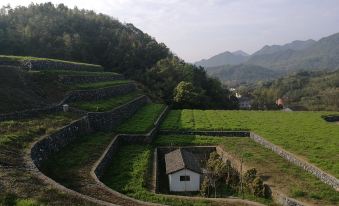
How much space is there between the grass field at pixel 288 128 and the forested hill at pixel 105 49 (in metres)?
A: 14.8

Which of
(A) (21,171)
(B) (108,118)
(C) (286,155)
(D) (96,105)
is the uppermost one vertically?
(D) (96,105)

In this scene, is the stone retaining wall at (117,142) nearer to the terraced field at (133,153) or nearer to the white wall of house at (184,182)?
the terraced field at (133,153)

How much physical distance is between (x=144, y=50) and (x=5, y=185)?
6504 cm

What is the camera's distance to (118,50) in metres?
70.2

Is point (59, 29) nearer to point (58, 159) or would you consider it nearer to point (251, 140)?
point (251, 140)

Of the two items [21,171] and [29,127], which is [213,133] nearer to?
[29,127]

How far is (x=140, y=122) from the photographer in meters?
30.7

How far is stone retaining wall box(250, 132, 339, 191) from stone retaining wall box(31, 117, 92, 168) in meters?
12.0

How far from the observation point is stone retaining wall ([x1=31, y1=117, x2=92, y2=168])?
52.5 feet

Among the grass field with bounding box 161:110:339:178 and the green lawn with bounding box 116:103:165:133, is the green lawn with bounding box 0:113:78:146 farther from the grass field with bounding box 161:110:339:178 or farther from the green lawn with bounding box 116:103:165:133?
the grass field with bounding box 161:110:339:178

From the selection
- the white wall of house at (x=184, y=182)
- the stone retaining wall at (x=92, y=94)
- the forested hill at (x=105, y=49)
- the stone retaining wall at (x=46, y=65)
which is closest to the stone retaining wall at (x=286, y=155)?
Answer: the white wall of house at (x=184, y=182)

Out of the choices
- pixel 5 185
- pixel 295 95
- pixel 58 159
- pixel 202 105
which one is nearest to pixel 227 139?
pixel 58 159

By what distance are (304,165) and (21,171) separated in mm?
14264

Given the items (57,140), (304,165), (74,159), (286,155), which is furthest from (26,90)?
(304,165)
